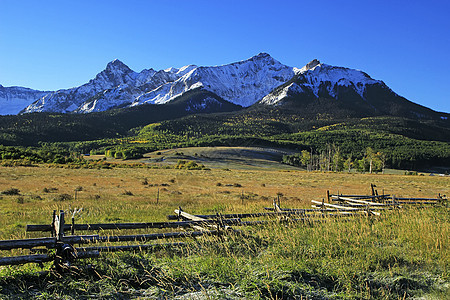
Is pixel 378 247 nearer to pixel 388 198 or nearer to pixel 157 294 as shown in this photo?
pixel 157 294

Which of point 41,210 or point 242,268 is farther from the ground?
point 242,268

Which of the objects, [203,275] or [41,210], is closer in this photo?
[203,275]

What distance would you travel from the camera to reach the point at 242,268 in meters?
6.26

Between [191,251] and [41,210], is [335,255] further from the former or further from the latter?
[41,210]

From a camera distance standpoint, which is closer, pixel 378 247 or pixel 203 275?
pixel 203 275

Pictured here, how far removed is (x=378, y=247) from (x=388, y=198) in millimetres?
16230

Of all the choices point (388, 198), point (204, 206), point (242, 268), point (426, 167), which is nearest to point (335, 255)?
point (242, 268)

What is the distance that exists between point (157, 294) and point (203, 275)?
40.3 inches

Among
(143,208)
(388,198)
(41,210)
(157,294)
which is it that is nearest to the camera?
(157,294)

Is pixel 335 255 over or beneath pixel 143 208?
over

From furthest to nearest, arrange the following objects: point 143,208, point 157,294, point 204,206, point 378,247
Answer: point 204,206 < point 143,208 < point 378,247 < point 157,294

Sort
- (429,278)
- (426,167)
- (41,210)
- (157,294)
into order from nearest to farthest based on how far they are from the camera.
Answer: (157,294)
(429,278)
(41,210)
(426,167)

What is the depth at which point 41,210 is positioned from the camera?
15227 millimetres

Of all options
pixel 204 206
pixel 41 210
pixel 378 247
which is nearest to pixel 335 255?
pixel 378 247
